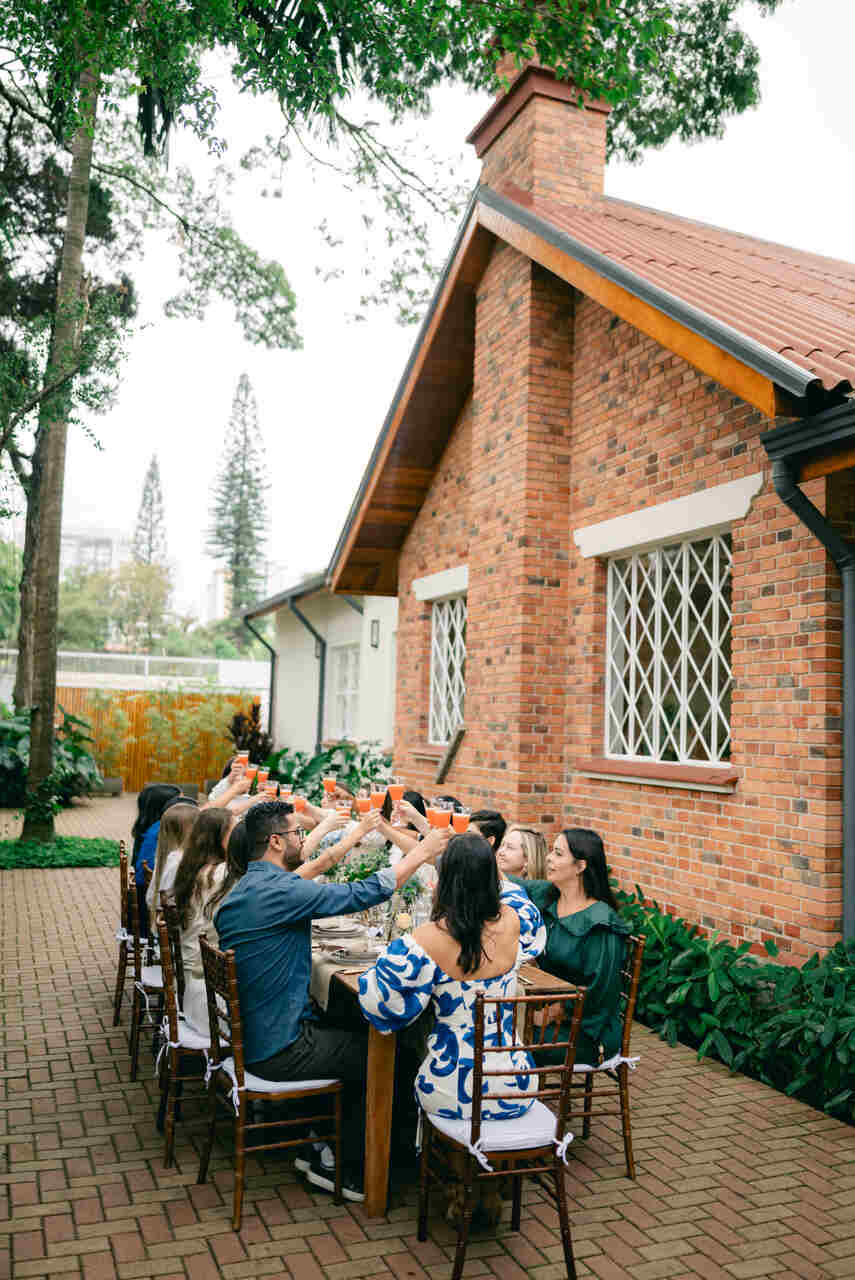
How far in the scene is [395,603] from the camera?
1288cm

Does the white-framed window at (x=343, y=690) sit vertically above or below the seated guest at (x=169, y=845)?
above

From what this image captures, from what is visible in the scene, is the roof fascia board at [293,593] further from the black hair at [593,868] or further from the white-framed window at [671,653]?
the black hair at [593,868]

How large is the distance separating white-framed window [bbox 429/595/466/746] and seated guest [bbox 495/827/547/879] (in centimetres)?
424

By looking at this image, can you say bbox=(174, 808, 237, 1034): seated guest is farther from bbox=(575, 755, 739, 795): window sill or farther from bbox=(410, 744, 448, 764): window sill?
bbox=(410, 744, 448, 764): window sill

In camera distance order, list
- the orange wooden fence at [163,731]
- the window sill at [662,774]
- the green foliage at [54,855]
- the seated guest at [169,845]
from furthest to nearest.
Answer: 1. the orange wooden fence at [163,731]
2. the green foliage at [54,855]
3. the window sill at [662,774]
4. the seated guest at [169,845]

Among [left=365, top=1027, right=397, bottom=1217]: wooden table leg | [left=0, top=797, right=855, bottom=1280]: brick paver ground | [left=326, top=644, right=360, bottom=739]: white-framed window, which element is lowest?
[left=0, top=797, right=855, bottom=1280]: brick paver ground

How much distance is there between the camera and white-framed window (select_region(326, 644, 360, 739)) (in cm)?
1530

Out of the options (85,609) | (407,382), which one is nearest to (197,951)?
(407,382)

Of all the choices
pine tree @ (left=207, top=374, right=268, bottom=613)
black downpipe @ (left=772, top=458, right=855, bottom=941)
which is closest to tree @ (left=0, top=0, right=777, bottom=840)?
black downpipe @ (left=772, top=458, right=855, bottom=941)

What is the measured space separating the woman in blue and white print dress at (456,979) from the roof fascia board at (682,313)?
257 cm

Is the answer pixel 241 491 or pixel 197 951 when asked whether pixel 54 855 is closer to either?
pixel 197 951

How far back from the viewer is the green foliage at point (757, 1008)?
180 inches

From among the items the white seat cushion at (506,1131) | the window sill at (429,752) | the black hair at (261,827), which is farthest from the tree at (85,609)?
the white seat cushion at (506,1131)

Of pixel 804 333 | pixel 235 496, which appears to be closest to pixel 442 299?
pixel 804 333
